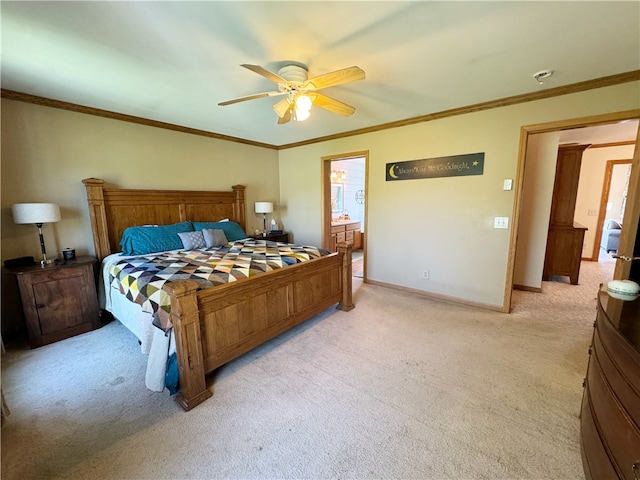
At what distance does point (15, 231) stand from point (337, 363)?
11.2ft

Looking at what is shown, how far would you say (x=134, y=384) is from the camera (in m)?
2.04

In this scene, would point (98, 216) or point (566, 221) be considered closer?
point (98, 216)

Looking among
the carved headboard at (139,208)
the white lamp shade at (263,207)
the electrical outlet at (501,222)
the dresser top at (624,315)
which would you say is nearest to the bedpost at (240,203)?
the carved headboard at (139,208)

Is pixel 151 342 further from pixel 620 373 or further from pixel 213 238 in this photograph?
pixel 620 373

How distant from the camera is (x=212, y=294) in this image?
194cm

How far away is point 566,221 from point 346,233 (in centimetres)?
384

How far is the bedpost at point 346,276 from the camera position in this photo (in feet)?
10.3

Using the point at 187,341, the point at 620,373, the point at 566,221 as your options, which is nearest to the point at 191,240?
the point at 187,341

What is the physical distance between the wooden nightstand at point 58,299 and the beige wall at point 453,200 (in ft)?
11.5

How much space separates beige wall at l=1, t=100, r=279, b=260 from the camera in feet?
8.66

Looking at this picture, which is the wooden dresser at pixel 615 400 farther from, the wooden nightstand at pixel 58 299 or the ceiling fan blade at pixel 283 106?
the wooden nightstand at pixel 58 299

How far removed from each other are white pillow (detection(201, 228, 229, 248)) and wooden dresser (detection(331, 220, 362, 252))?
95.0 inches

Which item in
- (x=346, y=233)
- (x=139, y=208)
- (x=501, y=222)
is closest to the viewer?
(x=501, y=222)

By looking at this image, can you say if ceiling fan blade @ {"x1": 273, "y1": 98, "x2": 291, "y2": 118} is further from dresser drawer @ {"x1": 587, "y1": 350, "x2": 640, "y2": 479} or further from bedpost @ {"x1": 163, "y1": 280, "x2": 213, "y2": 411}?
dresser drawer @ {"x1": 587, "y1": 350, "x2": 640, "y2": 479}
